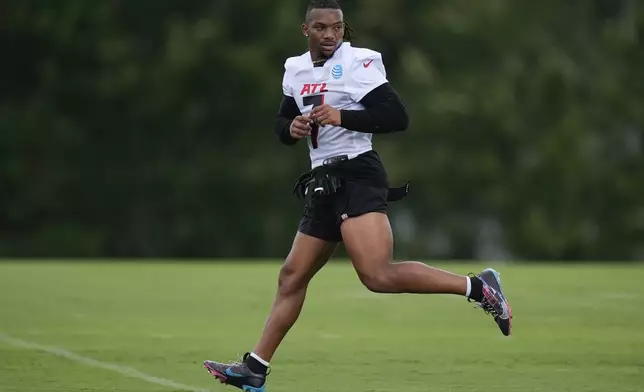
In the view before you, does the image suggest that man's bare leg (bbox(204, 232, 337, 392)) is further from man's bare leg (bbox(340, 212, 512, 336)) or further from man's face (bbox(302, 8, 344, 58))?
Answer: man's face (bbox(302, 8, 344, 58))

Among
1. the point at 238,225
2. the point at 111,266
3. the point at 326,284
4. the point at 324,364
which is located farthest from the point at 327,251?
the point at 238,225

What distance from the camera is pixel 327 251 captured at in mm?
8641

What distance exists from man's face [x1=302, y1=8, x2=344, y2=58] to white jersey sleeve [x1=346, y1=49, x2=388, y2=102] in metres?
0.14

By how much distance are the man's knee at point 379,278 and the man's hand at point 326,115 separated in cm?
84

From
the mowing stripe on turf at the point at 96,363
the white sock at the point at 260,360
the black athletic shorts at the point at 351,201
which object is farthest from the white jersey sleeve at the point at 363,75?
the mowing stripe on turf at the point at 96,363

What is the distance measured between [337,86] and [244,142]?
39.2m

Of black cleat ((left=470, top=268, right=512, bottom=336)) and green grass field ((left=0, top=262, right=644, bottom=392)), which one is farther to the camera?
green grass field ((left=0, top=262, right=644, bottom=392))

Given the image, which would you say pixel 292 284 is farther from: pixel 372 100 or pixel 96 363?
pixel 96 363

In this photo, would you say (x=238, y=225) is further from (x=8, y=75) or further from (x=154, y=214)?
(x=8, y=75)

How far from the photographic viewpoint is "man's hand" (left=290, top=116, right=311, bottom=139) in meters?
8.36

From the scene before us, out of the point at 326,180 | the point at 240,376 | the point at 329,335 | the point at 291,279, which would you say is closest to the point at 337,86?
the point at 326,180

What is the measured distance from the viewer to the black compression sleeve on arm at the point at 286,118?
8641 mm

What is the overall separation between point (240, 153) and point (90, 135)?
15.4ft

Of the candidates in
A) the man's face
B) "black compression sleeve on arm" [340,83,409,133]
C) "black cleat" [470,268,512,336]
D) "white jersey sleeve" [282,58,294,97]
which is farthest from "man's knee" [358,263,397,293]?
the man's face
